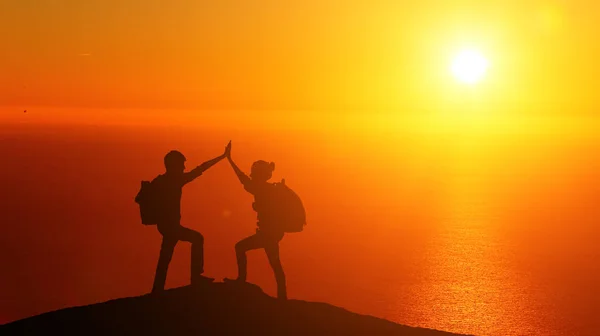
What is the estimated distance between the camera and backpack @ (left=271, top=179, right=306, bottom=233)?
17.7 m

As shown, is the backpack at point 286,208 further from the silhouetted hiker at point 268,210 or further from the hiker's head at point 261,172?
the hiker's head at point 261,172

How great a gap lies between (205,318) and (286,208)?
3.40 m

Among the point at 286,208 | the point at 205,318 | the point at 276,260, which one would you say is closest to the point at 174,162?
the point at 286,208

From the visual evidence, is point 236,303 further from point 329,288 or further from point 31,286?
point 31,286

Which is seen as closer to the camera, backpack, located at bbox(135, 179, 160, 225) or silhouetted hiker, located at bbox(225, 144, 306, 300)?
backpack, located at bbox(135, 179, 160, 225)

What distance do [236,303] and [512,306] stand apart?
548ft

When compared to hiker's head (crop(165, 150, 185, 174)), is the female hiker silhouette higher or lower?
lower

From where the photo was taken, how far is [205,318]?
1648cm

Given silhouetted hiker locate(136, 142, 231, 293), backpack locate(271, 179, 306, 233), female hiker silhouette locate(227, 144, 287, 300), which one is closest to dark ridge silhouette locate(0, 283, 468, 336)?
silhouetted hiker locate(136, 142, 231, 293)

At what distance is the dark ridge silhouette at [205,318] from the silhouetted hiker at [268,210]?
927 mm

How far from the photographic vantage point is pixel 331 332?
1683 centimetres

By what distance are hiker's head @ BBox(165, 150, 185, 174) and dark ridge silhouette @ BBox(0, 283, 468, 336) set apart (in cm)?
302

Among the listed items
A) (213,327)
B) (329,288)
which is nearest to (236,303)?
(213,327)

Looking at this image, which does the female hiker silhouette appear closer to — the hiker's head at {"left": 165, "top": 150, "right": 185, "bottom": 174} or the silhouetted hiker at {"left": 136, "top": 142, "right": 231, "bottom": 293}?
the silhouetted hiker at {"left": 136, "top": 142, "right": 231, "bottom": 293}
